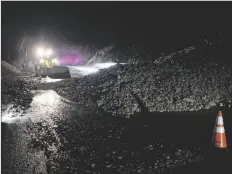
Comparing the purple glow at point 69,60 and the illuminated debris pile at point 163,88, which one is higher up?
the purple glow at point 69,60

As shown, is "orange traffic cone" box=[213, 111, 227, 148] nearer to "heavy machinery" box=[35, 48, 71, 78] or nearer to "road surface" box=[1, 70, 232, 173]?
"road surface" box=[1, 70, 232, 173]

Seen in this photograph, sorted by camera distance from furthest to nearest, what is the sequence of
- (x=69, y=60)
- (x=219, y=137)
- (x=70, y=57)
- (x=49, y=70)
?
(x=70, y=57) → (x=69, y=60) → (x=49, y=70) → (x=219, y=137)

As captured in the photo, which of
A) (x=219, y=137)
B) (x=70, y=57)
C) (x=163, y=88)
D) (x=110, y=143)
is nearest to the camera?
(x=219, y=137)

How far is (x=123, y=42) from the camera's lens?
71.6ft

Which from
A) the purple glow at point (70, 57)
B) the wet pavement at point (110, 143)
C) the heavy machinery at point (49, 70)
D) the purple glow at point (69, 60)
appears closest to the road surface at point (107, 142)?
the wet pavement at point (110, 143)

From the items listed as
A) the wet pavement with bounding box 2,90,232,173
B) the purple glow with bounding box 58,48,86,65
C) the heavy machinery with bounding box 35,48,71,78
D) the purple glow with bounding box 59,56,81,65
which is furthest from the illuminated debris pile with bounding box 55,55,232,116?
the purple glow with bounding box 59,56,81,65

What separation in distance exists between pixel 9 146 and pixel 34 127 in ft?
3.59

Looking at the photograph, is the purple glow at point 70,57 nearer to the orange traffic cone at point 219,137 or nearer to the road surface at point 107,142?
the road surface at point 107,142

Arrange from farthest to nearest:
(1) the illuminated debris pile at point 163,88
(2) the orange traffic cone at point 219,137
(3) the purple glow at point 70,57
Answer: (3) the purple glow at point 70,57, (1) the illuminated debris pile at point 163,88, (2) the orange traffic cone at point 219,137

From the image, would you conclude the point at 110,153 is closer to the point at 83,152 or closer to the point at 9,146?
the point at 83,152

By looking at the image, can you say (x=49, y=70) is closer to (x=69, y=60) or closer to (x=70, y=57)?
(x=69, y=60)

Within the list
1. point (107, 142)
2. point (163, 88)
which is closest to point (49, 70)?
point (163, 88)

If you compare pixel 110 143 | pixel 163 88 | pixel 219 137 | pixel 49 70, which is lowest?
pixel 110 143

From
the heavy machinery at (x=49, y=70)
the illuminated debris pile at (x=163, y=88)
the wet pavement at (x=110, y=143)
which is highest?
the heavy machinery at (x=49, y=70)
